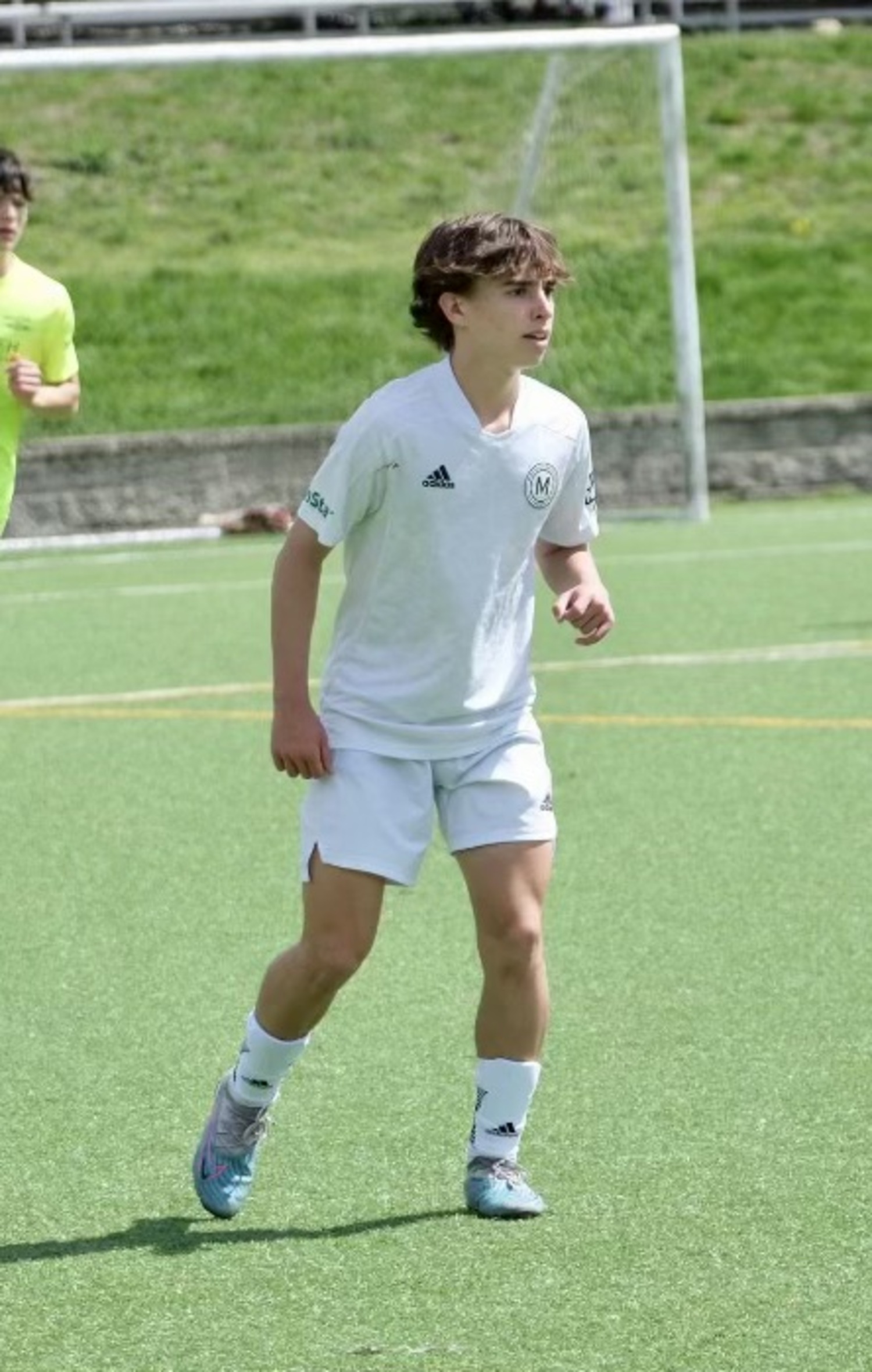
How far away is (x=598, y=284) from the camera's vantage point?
19.3m

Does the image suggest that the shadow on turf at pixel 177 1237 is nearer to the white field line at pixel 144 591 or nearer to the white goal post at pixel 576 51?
the white field line at pixel 144 591

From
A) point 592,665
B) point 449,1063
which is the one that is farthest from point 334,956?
point 592,665

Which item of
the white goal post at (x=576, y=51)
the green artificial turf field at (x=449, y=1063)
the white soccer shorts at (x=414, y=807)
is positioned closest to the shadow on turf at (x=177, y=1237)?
the green artificial turf field at (x=449, y=1063)

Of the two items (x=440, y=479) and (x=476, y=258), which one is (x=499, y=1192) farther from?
(x=476, y=258)

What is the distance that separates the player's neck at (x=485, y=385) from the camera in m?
4.70

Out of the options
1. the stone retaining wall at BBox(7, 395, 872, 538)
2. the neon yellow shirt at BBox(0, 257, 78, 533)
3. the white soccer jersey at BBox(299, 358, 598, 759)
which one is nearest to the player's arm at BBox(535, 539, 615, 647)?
the white soccer jersey at BBox(299, 358, 598, 759)

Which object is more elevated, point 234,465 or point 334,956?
point 334,956

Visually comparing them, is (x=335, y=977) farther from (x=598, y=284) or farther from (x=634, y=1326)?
(x=598, y=284)

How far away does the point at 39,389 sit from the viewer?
26.0 ft

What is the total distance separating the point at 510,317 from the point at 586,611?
51 cm

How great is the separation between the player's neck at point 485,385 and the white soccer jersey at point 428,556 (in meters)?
0.02

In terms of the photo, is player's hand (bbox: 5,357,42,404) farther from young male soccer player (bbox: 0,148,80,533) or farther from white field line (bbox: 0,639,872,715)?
white field line (bbox: 0,639,872,715)

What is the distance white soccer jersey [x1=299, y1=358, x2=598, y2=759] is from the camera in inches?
182

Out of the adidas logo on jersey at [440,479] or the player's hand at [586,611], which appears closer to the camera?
the adidas logo on jersey at [440,479]
